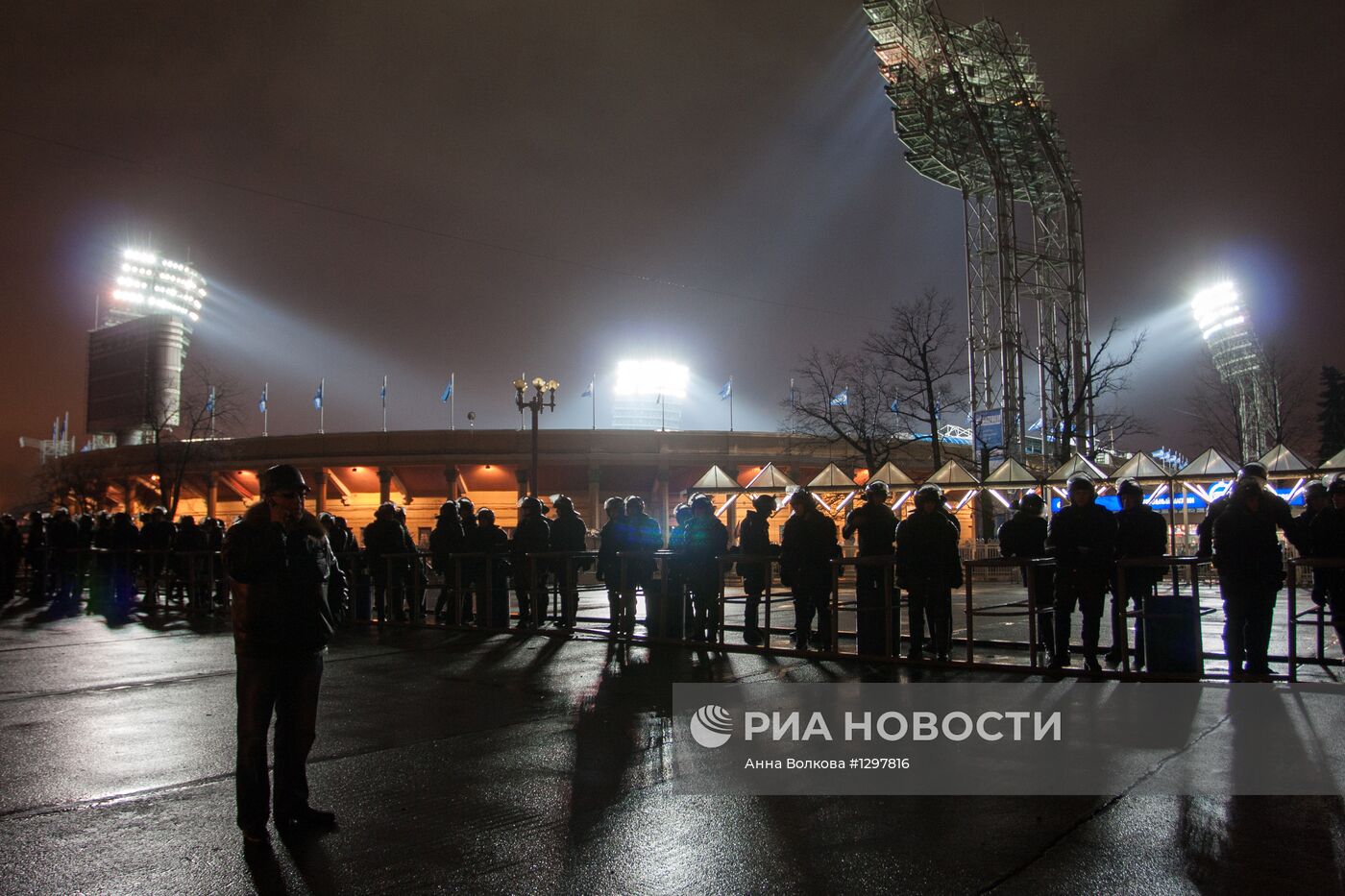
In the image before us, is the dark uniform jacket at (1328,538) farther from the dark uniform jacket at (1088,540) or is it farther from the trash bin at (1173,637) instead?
the dark uniform jacket at (1088,540)

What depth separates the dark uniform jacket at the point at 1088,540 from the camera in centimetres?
962

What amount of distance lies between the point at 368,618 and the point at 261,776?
11.6m

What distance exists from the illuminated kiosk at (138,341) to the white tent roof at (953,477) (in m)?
48.8

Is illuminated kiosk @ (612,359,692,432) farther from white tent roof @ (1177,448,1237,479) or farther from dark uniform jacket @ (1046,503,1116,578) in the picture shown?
dark uniform jacket @ (1046,503,1116,578)

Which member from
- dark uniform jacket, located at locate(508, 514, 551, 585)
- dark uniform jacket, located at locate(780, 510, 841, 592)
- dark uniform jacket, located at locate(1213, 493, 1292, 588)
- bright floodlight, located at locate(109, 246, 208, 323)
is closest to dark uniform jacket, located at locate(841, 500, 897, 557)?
dark uniform jacket, located at locate(780, 510, 841, 592)

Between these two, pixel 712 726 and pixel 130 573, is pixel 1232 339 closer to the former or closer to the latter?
pixel 130 573

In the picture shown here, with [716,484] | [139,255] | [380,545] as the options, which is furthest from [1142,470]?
[139,255]

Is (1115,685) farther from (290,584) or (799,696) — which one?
(290,584)

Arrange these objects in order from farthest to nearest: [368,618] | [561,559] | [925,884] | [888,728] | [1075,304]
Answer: [1075,304]
[368,618]
[561,559]
[888,728]
[925,884]

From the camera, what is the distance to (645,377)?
79.4 meters

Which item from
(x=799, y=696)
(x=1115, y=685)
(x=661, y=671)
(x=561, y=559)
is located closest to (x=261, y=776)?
(x=799, y=696)

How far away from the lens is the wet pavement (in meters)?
4.30

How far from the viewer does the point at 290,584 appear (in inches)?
202

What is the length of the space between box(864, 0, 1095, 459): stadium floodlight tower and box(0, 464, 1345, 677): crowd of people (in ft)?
128
